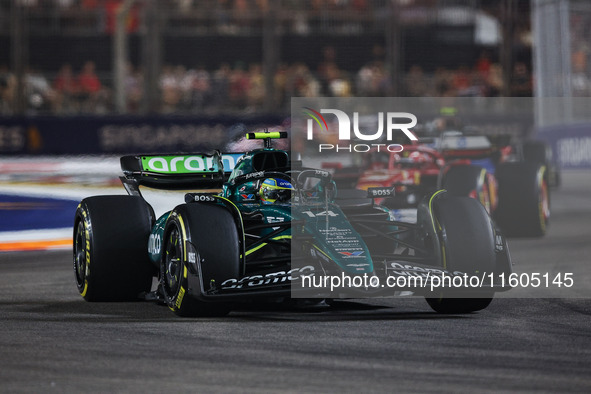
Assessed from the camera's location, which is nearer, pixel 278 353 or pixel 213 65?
pixel 278 353

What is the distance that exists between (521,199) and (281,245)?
5.85m

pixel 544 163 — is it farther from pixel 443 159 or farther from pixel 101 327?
pixel 101 327

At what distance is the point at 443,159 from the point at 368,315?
19.3 feet

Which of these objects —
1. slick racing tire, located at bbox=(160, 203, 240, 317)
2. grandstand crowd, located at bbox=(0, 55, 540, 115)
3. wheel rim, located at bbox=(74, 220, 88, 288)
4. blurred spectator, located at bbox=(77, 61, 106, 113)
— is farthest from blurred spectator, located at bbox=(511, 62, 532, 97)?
slick racing tire, located at bbox=(160, 203, 240, 317)

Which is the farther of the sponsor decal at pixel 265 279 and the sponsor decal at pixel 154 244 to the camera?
the sponsor decal at pixel 154 244

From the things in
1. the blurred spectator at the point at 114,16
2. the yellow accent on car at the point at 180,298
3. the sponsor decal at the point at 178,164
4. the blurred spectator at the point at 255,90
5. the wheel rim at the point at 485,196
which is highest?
the blurred spectator at the point at 114,16

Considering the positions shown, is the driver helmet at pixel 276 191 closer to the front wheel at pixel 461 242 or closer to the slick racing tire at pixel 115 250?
the front wheel at pixel 461 242

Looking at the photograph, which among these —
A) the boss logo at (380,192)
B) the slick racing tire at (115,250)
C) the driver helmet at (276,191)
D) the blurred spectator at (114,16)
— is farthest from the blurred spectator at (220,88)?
the boss logo at (380,192)


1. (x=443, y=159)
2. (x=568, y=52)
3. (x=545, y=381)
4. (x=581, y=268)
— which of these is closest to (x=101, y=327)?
(x=545, y=381)

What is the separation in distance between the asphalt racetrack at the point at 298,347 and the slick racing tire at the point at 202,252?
12cm

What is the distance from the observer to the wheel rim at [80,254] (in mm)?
8172

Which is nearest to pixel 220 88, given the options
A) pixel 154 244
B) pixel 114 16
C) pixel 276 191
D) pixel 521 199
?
pixel 114 16

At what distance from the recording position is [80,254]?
8.36m

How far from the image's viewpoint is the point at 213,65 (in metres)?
19.2
